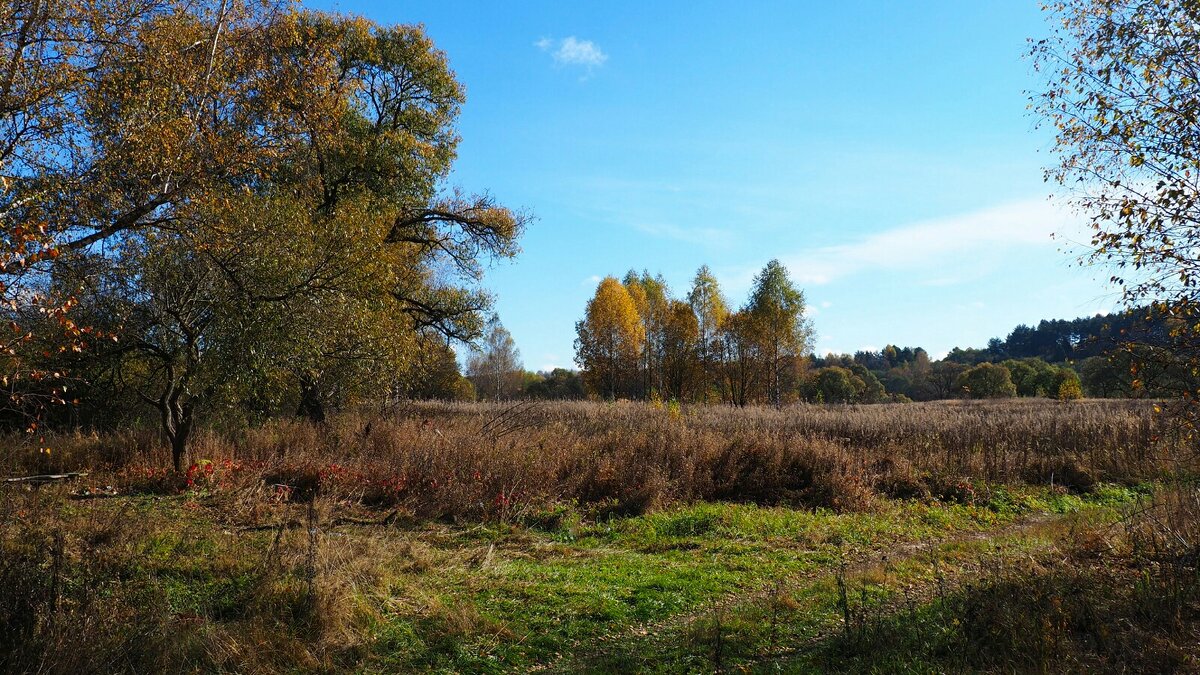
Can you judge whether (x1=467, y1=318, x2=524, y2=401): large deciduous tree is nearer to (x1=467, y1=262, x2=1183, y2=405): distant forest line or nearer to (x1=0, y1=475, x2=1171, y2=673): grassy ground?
(x1=467, y1=262, x2=1183, y2=405): distant forest line

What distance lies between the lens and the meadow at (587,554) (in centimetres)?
585

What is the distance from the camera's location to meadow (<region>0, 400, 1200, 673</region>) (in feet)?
19.2

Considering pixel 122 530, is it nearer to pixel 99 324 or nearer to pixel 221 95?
pixel 99 324

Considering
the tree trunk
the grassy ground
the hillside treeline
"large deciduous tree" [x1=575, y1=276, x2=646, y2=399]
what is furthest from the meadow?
"large deciduous tree" [x1=575, y1=276, x2=646, y2=399]

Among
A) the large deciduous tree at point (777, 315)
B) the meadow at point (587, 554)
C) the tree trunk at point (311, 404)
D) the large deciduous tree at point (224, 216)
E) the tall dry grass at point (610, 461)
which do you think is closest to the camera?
the meadow at point (587, 554)

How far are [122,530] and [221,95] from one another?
7434 millimetres

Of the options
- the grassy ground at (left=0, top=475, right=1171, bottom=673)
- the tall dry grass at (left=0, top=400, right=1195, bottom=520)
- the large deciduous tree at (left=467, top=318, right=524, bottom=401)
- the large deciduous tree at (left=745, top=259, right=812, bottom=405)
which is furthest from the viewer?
the large deciduous tree at (left=467, top=318, right=524, bottom=401)

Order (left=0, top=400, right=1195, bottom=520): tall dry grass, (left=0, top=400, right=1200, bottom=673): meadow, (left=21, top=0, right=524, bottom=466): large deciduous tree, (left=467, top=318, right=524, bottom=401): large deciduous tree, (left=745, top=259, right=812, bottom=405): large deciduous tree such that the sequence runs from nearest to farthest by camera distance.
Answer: (left=0, top=400, right=1200, bottom=673): meadow → (left=21, top=0, right=524, bottom=466): large deciduous tree → (left=0, top=400, right=1195, bottom=520): tall dry grass → (left=745, top=259, right=812, bottom=405): large deciduous tree → (left=467, top=318, right=524, bottom=401): large deciduous tree

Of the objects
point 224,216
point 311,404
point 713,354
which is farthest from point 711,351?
point 224,216

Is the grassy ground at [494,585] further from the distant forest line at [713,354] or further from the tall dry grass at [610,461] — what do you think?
the distant forest line at [713,354]

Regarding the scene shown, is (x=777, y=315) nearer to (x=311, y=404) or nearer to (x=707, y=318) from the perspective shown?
(x=707, y=318)

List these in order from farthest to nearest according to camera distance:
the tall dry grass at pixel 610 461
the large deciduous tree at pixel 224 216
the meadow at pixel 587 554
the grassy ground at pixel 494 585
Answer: the tall dry grass at pixel 610 461
the large deciduous tree at pixel 224 216
the grassy ground at pixel 494 585
the meadow at pixel 587 554

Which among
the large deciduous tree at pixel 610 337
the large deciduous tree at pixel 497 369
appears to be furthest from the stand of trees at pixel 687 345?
the large deciduous tree at pixel 497 369

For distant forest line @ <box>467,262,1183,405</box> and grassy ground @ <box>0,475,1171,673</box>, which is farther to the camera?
distant forest line @ <box>467,262,1183,405</box>
